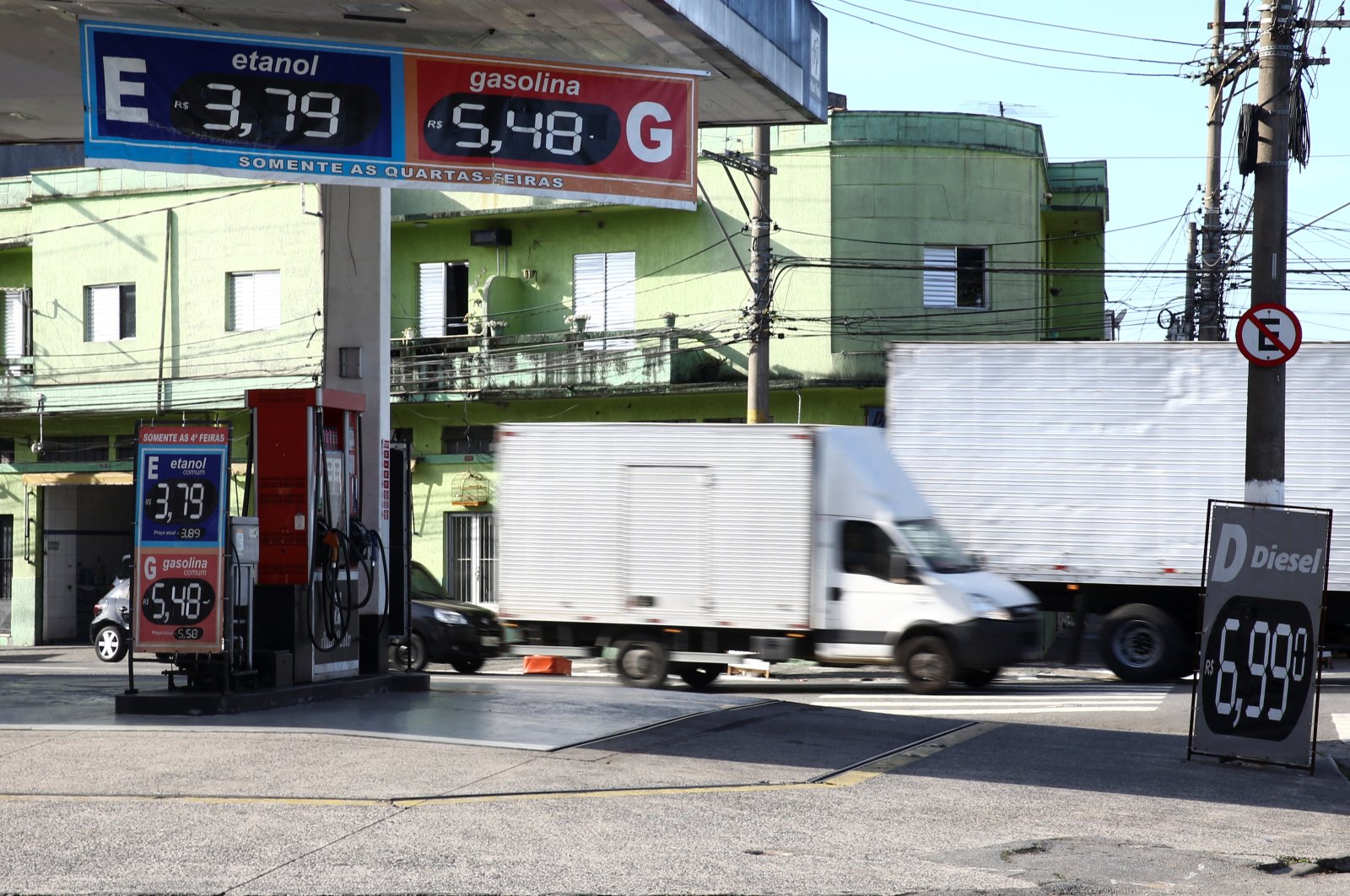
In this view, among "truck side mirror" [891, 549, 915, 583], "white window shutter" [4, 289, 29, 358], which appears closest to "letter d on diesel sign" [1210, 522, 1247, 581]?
"truck side mirror" [891, 549, 915, 583]

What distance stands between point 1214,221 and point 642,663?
622 inches

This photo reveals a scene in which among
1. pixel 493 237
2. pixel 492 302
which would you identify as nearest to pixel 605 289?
pixel 492 302

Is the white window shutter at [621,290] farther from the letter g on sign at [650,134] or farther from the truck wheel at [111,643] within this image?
the letter g on sign at [650,134]

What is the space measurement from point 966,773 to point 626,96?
220 inches

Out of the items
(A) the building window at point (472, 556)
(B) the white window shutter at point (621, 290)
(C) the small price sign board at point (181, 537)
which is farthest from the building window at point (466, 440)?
(C) the small price sign board at point (181, 537)

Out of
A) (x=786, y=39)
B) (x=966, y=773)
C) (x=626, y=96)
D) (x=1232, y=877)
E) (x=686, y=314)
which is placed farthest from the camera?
(x=686, y=314)

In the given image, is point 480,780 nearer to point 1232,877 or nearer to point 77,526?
point 1232,877

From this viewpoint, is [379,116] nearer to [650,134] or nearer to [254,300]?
[650,134]

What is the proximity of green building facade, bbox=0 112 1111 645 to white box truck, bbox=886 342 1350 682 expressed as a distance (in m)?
8.68

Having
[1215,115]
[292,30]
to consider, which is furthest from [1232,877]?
[1215,115]

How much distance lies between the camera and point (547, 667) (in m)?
21.3

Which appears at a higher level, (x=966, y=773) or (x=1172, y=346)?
(x=1172, y=346)

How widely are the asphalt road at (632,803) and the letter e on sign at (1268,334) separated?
3374 mm

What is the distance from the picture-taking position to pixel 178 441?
38.5ft
